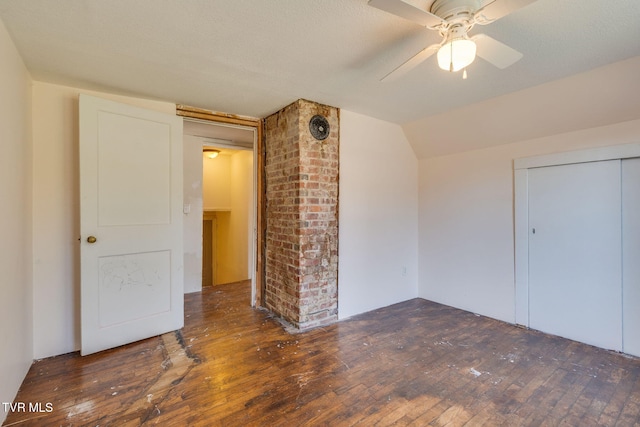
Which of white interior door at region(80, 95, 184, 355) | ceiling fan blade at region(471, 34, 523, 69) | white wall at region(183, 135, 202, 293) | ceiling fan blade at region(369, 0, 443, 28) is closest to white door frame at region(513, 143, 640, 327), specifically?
ceiling fan blade at region(471, 34, 523, 69)

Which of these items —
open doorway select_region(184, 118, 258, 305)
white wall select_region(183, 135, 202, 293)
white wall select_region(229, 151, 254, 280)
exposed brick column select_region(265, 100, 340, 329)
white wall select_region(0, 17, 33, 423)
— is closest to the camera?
white wall select_region(0, 17, 33, 423)

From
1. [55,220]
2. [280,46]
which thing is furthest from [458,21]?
[55,220]

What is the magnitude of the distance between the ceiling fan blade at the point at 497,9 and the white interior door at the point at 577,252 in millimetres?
2110

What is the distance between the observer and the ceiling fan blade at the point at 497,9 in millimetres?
1123

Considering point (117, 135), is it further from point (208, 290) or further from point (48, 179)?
point (208, 290)

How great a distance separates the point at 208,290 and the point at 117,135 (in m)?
2.40

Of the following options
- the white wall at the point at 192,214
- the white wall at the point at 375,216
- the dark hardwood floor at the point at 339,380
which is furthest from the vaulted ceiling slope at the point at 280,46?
the dark hardwood floor at the point at 339,380

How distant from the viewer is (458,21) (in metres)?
1.34

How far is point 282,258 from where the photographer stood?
3.02 meters

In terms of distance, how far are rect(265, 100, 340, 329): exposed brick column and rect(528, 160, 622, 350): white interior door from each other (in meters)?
1.99

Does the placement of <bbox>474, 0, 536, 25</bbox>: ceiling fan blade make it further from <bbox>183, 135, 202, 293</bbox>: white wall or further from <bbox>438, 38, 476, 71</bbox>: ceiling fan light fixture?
<bbox>183, 135, 202, 293</bbox>: white wall

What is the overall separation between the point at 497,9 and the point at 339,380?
2.22 meters

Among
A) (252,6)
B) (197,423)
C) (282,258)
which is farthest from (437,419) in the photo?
(252,6)

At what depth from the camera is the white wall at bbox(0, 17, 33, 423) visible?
5.25 feet
